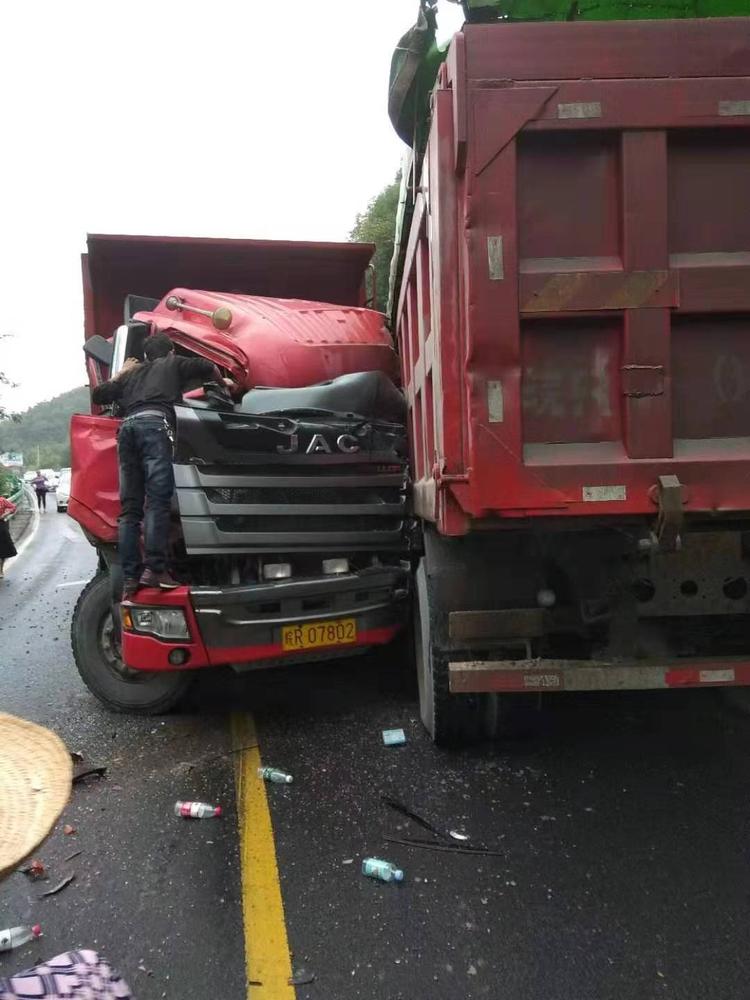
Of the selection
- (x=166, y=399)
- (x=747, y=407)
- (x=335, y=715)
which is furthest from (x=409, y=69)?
(x=335, y=715)

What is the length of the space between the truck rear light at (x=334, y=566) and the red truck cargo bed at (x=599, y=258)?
1640 millimetres

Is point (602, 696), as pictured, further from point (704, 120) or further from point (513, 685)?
point (704, 120)

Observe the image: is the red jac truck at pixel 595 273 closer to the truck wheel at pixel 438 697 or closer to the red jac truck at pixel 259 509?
the truck wheel at pixel 438 697

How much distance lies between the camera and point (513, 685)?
2.93 metres

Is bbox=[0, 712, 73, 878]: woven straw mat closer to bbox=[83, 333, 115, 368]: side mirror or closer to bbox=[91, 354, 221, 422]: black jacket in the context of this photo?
bbox=[91, 354, 221, 422]: black jacket

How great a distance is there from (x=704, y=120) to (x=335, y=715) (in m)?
3.42

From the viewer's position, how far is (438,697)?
3480 mm

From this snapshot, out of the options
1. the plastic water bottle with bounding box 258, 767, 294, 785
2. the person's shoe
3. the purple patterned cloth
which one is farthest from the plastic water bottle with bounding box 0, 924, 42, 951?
the person's shoe

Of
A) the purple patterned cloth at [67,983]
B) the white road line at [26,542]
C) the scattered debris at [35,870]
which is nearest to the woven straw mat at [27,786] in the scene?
the purple patterned cloth at [67,983]

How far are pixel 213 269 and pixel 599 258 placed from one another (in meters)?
4.17

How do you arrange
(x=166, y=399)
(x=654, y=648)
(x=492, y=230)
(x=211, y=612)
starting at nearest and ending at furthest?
1. (x=492, y=230)
2. (x=654, y=648)
3. (x=211, y=612)
4. (x=166, y=399)

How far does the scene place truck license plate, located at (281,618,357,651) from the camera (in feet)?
13.1

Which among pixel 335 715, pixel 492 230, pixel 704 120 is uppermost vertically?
pixel 704 120

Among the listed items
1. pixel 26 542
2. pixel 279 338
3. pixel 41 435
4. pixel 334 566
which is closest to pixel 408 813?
pixel 334 566
